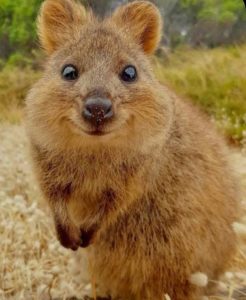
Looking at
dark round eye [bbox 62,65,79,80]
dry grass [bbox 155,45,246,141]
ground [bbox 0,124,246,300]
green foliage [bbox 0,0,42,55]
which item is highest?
dark round eye [bbox 62,65,79,80]

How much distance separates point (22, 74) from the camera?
18.1 feet

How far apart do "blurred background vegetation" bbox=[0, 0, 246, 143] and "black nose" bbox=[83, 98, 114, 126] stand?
0.89m

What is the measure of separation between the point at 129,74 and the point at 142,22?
0.31 metres

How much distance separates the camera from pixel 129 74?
2666mm

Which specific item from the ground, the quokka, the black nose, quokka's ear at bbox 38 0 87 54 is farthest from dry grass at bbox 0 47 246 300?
the black nose

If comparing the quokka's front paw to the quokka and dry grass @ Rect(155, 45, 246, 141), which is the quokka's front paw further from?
dry grass @ Rect(155, 45, 246, 141)

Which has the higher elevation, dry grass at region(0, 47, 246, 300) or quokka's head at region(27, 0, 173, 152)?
quokka's head at region(27, 0, 173, 152)

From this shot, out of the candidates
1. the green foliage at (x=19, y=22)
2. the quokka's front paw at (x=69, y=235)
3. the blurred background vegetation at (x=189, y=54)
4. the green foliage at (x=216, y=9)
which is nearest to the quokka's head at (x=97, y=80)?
the quokka's front paw at (x=69, y=235)

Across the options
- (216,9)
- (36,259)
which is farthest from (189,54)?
(36,259)

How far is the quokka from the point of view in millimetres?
2648

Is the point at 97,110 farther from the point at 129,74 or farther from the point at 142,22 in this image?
the point at 142,22

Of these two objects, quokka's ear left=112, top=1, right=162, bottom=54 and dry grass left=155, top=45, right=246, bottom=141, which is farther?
dry grass left=155, top=45, right=246, bottom=141

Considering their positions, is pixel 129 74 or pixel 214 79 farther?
pixel 214 79

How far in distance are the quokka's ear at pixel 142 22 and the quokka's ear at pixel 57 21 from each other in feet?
0.44
